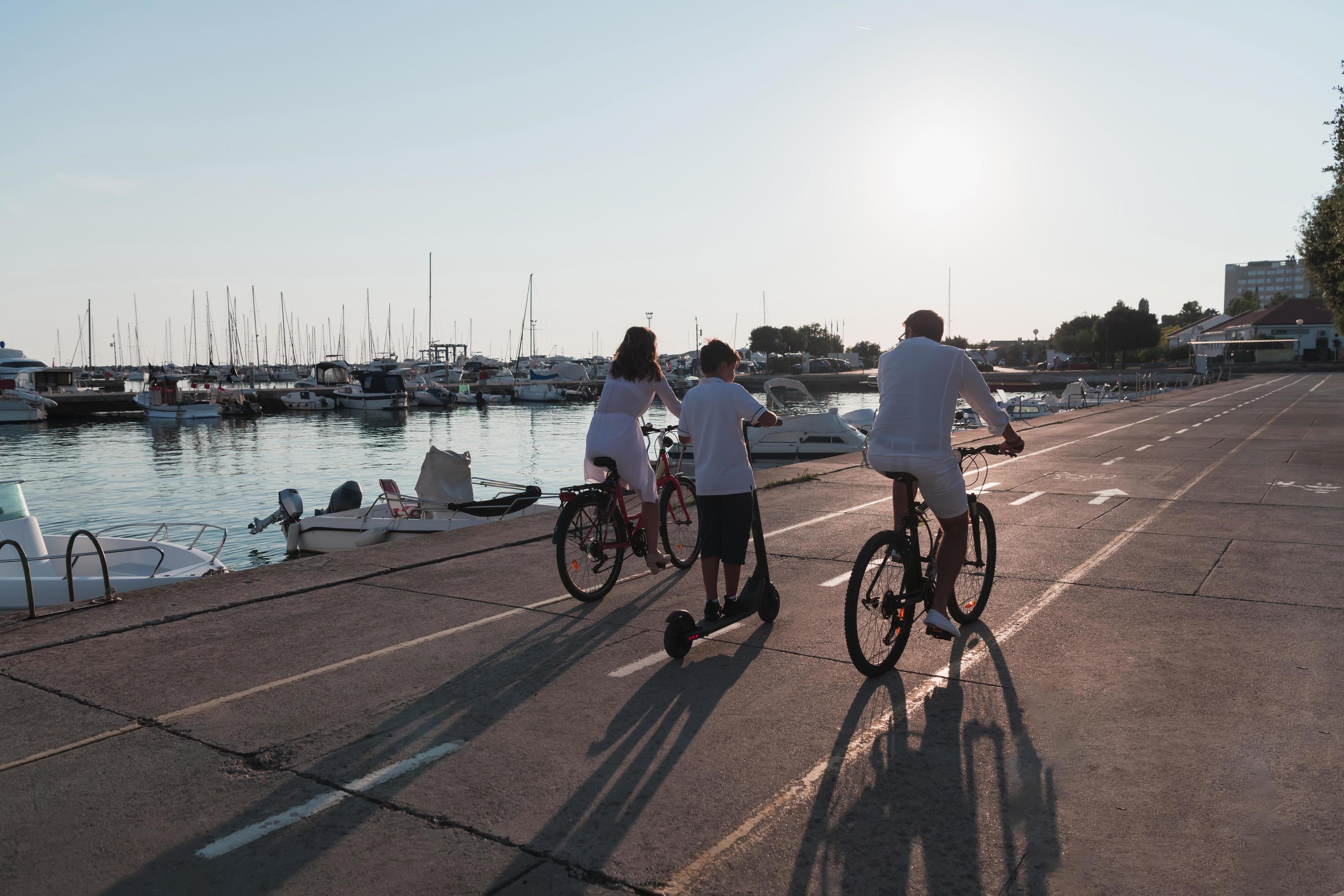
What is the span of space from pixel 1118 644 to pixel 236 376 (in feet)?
352

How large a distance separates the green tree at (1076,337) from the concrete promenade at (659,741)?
14663cm

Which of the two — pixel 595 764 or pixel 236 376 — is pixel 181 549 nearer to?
pixel 595 764

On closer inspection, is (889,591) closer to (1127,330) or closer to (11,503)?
(11,503)

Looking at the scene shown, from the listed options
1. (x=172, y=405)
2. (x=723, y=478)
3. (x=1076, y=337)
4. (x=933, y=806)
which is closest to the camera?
(x=933, y=806)

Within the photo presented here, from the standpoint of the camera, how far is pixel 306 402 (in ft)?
277

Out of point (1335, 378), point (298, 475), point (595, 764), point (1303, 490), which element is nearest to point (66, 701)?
point (595, 764)

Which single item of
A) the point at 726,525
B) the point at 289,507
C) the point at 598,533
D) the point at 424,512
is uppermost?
the point at 726,525

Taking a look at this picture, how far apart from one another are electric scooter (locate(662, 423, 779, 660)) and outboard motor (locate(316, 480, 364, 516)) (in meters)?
16.1

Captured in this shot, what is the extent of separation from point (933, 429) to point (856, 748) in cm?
179

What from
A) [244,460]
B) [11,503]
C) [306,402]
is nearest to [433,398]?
[306,402]

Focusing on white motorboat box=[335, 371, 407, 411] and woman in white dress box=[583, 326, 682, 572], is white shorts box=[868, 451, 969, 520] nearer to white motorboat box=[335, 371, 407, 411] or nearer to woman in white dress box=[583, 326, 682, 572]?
woman in white dress box=[583, 326, 682, 572]

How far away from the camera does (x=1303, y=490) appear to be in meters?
13.9

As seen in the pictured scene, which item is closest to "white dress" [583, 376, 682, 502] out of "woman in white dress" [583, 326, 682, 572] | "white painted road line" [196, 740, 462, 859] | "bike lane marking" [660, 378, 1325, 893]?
"woman in white dress" [583, 326, 682, 572]

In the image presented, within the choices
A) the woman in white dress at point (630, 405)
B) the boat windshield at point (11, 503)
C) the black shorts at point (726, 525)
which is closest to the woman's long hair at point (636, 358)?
the woman in white dress at point (630, 405)
